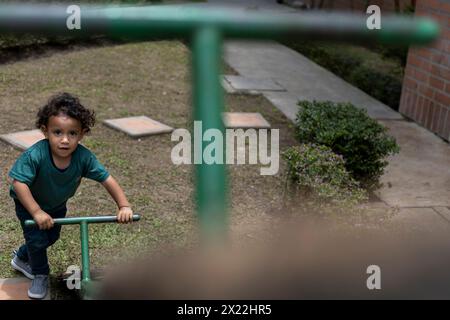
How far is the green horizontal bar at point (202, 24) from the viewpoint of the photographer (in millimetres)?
490

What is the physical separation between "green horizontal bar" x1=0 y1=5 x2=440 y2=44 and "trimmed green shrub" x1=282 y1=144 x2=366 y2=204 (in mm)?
3115

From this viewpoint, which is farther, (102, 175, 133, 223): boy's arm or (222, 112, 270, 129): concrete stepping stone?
(222, 112, 270, 129): concrete stepping stone

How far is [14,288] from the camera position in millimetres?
3098

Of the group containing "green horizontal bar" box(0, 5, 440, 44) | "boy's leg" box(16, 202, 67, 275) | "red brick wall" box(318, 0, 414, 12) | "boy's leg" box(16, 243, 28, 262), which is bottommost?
"boy's leg" box(16, 243, 28, 262)

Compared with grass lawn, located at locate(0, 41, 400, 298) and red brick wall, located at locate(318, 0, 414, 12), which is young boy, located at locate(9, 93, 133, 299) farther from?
red brick wall, located at locate(318, 0, 414, 12)

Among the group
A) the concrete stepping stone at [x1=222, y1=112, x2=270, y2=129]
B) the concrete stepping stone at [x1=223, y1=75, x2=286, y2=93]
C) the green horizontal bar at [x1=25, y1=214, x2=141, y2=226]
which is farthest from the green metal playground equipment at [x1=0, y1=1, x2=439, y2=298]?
the concrete stepping stone at [x1=223, y1=75, x2=286, y2=93]

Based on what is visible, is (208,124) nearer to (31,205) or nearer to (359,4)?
(31,205)

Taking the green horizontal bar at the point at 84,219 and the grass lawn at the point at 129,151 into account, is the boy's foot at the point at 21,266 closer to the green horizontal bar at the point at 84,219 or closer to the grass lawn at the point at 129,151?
the grass lawn at the point at 129,151

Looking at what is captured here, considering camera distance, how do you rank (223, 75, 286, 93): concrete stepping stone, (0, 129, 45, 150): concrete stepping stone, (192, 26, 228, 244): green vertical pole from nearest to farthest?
(192, 26, 228, 244): green vertical pole < (0, 129, 45, 150): concrete stepping stone < (223, 75, 286, 93): concrete stepping stone

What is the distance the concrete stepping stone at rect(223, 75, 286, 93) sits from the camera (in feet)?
22.9

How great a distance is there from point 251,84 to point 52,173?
4732 millimetres

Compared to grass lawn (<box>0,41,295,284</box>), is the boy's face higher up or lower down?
higher up
